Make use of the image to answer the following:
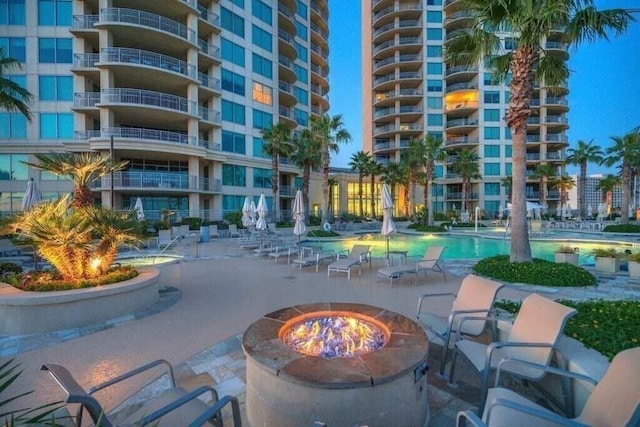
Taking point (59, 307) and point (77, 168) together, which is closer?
point (59, 307)

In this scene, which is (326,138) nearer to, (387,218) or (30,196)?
(387,218)

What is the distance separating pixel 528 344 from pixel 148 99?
1100 inches

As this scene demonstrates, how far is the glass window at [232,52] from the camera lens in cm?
2845

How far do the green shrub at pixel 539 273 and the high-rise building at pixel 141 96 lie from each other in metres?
22.2

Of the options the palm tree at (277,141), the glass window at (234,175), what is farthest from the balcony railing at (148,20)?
the glass window at (234,175)

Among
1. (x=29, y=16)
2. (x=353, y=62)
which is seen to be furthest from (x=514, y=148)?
(x=353, y=62)

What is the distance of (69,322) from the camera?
5.38 m

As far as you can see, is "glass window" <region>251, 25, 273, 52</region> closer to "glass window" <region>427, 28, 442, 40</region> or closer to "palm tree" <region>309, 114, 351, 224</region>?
"palm tree" <region>309, 114, 351, 224</region>

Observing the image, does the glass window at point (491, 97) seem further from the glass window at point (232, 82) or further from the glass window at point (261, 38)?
the glass window at point (232, 82)

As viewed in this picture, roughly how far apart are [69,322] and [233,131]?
26.1m

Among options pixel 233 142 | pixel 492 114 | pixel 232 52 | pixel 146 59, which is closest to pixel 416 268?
pixel 233 142

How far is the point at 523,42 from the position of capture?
8656mm

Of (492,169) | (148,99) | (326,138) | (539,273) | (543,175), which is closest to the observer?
(539,273)

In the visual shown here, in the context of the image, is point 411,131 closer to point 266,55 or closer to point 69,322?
point 266,55
